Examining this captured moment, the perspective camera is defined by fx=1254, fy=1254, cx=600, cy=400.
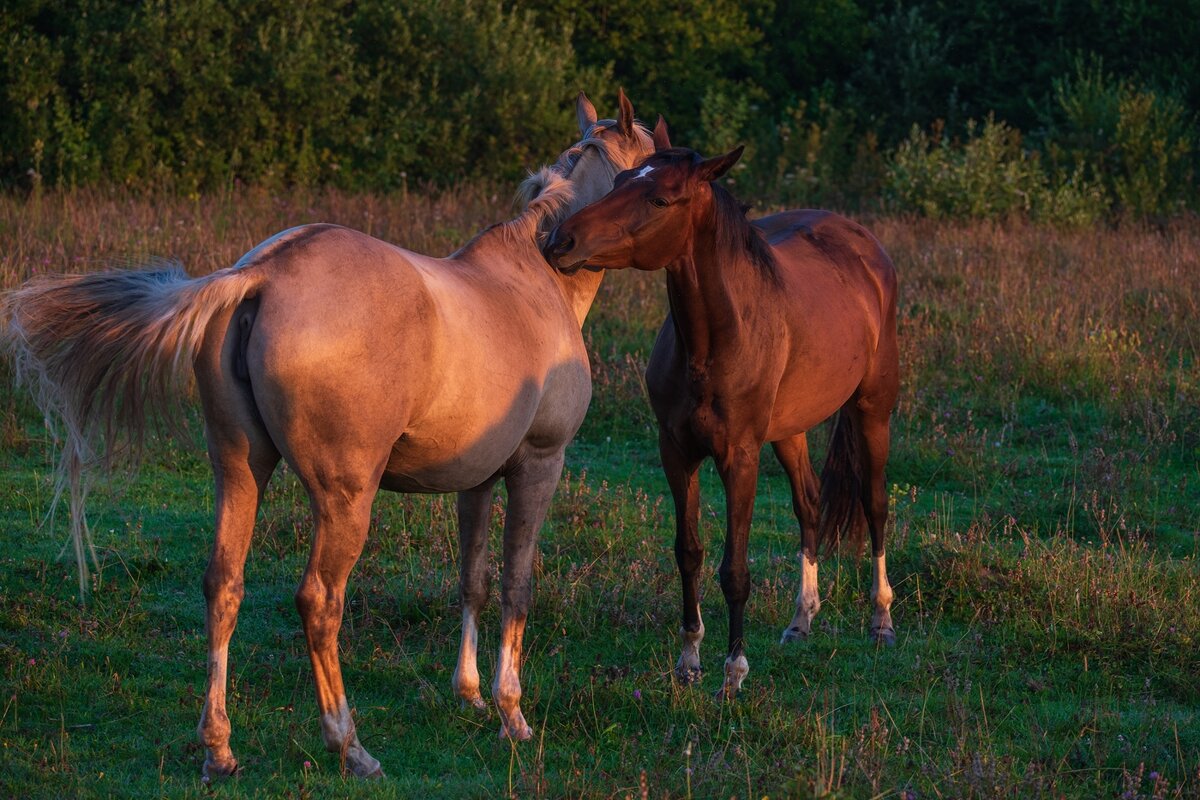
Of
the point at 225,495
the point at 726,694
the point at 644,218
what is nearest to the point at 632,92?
the point at 644,218

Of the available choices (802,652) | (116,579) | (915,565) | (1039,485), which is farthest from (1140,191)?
(116,579)

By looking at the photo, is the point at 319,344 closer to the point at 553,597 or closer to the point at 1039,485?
the point at 553,597

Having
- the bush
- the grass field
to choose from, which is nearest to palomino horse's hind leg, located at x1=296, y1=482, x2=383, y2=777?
the grass field

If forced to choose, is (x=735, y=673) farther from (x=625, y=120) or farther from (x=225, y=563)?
(x=625, y=120)

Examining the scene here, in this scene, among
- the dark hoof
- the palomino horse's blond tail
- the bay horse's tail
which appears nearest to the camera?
the palomino horse's blond tail

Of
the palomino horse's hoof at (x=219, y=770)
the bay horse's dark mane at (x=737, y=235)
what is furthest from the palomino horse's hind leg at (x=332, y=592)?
the bay horse's dark mane at (x=737, y=235)

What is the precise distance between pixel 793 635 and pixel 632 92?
1919 cm

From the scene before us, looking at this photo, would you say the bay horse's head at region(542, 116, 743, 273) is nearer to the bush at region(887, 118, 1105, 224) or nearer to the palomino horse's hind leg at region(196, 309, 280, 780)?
the palomino horse's hind leg at region(196, 309, 280, 780)

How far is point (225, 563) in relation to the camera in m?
3.90

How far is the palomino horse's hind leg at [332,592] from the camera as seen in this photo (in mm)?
3863

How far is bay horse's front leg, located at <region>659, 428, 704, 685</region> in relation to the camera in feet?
17.1

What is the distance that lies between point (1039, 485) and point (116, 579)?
542 cm

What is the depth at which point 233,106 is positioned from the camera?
18703mm

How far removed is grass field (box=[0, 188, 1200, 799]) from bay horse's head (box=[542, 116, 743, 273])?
1.49 metres
